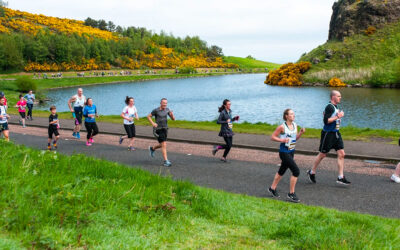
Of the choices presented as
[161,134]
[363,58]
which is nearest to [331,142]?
[161,134]

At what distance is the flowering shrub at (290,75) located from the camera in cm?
7681

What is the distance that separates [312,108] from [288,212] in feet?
112

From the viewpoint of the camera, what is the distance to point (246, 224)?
5938 millimetres

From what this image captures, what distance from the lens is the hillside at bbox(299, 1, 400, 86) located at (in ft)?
215

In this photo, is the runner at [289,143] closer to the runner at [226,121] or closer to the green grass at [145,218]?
the green grass at [145,218]

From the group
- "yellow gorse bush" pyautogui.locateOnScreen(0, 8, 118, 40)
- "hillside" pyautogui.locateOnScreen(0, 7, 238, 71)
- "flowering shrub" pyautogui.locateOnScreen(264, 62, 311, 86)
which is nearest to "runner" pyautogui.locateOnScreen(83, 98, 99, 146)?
"flowering shrub" pyautogui.locateOnScreen(264, 62, 311, 86)

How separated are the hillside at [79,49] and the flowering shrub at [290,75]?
6546cm

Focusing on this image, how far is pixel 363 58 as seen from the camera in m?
74.2

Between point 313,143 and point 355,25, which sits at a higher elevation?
point 355,25

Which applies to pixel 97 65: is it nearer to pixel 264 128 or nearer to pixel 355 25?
pixel 355 25

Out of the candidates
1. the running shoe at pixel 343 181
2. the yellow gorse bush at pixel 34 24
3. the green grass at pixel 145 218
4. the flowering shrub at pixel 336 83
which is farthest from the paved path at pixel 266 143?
the yellow gorse bush at pixel 34 24

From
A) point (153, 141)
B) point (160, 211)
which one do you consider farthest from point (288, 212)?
point (153, 141)

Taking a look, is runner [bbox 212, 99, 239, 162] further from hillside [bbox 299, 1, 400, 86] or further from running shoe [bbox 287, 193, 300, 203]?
hillside [bbox 299, 1, 400, 86]

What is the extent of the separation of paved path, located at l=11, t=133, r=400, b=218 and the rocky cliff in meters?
84.4
